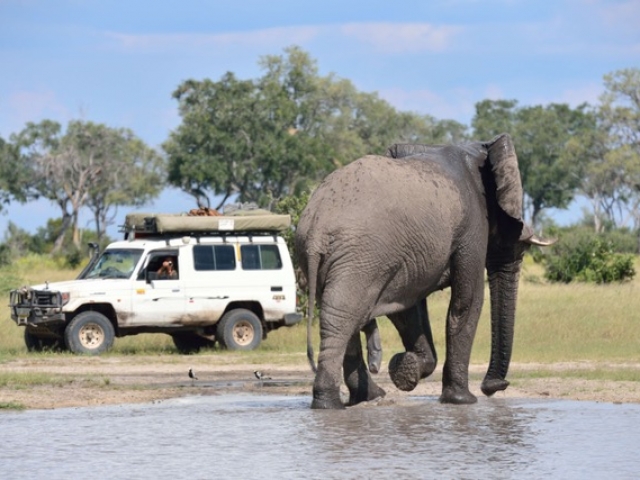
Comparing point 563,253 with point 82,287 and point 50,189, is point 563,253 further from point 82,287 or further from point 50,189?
point 50,189

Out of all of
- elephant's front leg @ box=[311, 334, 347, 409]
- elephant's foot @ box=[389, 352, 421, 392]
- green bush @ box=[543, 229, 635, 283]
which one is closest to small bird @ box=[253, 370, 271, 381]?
elephant's foot @ box=[389, 352, 421, 392]

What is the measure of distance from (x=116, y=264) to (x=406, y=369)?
427 inches

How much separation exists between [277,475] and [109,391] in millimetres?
6186

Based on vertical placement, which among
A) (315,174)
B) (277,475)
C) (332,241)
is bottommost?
(277,475)

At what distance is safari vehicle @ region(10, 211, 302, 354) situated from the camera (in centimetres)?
2223

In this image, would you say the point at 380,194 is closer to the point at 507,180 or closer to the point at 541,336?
the point at 507,180

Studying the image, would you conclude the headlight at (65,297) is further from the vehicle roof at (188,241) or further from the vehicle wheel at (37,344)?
the vehicle roof at (188,241)

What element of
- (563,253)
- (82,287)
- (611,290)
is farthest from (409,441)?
(563,253)

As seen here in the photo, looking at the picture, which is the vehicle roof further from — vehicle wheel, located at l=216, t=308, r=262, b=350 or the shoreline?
the shoreline

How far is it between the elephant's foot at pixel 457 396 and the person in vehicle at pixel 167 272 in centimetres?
1016

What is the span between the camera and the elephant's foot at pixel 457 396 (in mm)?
13320

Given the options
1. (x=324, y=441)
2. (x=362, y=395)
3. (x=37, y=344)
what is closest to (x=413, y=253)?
(x=362, y=395)

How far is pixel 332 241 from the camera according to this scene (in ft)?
39.0

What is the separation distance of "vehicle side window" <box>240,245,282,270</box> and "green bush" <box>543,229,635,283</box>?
11351 mm
